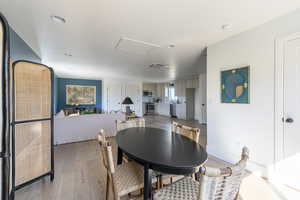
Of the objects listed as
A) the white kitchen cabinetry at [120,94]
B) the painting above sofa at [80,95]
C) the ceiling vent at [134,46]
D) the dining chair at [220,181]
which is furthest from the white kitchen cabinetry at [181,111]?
the dining chair at [220,181]

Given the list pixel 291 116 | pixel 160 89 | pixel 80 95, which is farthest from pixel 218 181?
pixel 160 89

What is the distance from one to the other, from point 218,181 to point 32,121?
84.8 inches

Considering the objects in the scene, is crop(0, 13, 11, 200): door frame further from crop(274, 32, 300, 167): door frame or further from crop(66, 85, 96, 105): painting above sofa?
crop(66, 85, 96, 105): painting above sofa

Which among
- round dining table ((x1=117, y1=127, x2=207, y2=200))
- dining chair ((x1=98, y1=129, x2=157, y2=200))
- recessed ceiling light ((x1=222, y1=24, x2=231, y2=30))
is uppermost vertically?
recessed ceiling light ((x1=222, y1=24, x2=231, y2=30))

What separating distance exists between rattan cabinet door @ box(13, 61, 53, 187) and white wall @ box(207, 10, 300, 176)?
2.92m

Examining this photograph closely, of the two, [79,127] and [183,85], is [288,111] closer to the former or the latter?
[79,127]

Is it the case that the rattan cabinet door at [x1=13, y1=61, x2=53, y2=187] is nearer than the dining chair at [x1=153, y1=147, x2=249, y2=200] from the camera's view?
No

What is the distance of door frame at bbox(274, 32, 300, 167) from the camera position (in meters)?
1.83

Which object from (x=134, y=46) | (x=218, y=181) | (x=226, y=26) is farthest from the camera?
(x=134, y=46)

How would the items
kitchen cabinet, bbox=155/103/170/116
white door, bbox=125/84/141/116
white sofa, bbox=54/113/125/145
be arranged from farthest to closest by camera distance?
kitchen cabinet, bbox=155/103/170/116
white door, bbox=125/84/141/116
white sofa, bbox=54/113/125/145

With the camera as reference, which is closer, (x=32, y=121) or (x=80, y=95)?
(x=32, y=121)

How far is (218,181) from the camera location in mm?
735

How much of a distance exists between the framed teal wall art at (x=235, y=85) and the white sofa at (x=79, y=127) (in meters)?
3.09

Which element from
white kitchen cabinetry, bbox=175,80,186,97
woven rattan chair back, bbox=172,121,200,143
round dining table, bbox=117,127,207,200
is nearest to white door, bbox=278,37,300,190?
woven rattan chair back, bbox=172,121,200,143
